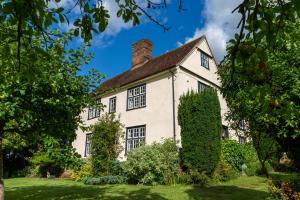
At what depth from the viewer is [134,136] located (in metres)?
23.6

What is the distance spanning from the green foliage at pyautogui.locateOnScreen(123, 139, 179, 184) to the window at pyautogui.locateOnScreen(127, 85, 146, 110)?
495 cm

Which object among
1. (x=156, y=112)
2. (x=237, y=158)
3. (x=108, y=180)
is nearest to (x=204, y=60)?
(x=156, y=112)

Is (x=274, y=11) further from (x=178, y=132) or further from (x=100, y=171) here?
(x=100, y=171)

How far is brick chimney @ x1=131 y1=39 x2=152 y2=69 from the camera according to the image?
93.8 feet

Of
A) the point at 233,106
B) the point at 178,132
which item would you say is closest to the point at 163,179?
the point at 178,132

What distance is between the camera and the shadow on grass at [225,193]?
12328mm

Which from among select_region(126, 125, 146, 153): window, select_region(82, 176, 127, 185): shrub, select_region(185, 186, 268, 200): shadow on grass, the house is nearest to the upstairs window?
the house

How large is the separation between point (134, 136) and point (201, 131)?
7.08m

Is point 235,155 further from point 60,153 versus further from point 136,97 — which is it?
point 60,153

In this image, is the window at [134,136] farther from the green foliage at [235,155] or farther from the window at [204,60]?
the window at [204,60]

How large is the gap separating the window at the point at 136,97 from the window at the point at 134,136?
162 cm

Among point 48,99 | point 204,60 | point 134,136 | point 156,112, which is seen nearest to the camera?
point 48,99

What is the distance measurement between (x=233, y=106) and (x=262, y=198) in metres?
3.72

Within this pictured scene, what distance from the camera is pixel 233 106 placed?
36.3 feet
